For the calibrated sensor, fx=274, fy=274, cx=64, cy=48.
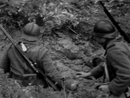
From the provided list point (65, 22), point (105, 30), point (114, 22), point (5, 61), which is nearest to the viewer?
point (105, 30)

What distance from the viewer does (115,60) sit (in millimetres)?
4438

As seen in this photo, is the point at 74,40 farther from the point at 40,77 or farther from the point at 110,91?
the point at 110,91

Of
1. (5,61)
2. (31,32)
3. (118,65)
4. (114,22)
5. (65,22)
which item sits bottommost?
(114,22)

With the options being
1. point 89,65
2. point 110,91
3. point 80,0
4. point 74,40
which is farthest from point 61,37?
point 110,91

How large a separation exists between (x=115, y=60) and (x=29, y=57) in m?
1.71

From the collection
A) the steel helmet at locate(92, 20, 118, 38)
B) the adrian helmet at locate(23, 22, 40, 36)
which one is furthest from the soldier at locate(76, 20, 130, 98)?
the adrian helmet at locate(23, 22, 40, 36)

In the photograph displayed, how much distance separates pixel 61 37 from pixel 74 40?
1.28ft

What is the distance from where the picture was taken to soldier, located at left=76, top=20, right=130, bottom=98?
14.4 ft

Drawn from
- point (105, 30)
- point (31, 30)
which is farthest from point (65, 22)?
point (105, 30)

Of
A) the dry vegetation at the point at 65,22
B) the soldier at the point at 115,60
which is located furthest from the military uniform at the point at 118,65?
the dry vegetation at the point at 65,22

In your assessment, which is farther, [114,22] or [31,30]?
[114,22]

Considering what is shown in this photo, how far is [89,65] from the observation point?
286 inches

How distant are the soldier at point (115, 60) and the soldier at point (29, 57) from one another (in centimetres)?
108

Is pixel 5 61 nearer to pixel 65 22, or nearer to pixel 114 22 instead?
pixel 65 22
